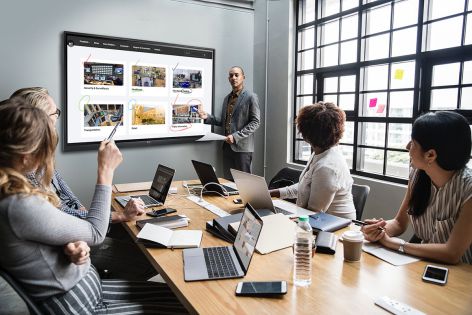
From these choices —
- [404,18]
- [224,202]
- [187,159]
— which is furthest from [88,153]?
[404,18]

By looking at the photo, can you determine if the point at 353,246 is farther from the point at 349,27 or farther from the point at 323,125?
the point at 349,27

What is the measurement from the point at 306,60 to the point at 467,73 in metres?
1.86

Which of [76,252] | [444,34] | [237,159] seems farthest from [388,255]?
[237,159]

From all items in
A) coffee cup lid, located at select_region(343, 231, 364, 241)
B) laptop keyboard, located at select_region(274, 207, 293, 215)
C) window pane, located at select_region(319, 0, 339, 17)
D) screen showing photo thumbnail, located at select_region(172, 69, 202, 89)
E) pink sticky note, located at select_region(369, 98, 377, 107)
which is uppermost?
window pane, located at select_region(319, 0, 339, 17)

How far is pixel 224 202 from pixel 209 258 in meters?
0.92

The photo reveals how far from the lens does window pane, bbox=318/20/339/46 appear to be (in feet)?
13.0

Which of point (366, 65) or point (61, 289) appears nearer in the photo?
point (61, 289)

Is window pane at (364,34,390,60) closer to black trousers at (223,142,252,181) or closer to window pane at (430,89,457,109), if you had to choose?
window pane at (430,89,457,109)

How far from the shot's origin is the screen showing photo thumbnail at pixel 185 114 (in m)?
4.31

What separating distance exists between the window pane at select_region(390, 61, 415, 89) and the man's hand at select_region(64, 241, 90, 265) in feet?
10.1

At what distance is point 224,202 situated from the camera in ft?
7.63

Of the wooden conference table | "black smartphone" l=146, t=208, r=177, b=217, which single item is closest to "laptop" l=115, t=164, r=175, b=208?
"black smartphone" l=146, t=208, r=177, b=217

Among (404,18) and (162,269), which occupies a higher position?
(404,18)

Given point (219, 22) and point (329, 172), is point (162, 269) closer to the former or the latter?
point (329, 172)
